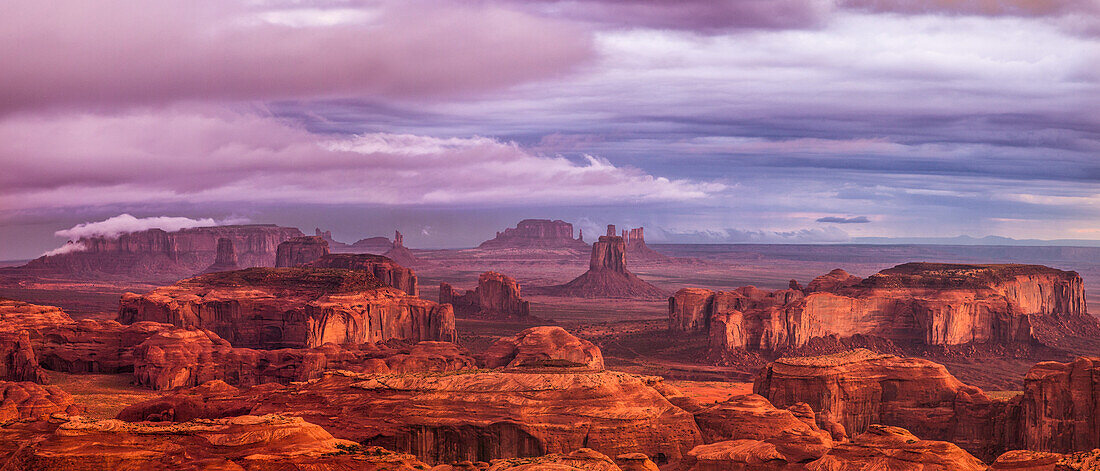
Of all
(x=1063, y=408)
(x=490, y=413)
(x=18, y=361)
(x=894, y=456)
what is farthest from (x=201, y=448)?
(x=18, y=361)

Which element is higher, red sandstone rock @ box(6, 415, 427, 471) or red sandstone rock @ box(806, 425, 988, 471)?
red sandstone rock @ box(6, 415, 427, 471)

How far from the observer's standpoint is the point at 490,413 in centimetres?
5553

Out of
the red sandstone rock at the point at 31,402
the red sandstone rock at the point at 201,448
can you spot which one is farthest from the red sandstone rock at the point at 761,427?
the red sandstone rock at the point at 31,402

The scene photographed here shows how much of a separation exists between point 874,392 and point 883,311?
245ft

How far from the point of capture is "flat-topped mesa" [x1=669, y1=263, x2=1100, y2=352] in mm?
137125

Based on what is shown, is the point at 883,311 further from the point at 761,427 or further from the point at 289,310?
the point at 761,427

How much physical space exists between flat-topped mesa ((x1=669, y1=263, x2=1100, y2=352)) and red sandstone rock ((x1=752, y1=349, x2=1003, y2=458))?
5902 centimetres

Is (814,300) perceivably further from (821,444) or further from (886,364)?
(821,444)

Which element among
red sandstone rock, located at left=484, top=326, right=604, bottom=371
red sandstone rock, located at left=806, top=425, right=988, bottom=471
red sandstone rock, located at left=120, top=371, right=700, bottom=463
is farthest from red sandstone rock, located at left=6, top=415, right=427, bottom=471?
red sandstone rock, located at left=484, top=326, right=604, bottom=371

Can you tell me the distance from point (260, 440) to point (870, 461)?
28955 mm

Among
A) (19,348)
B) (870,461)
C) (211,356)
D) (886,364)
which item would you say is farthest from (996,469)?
(19,348)

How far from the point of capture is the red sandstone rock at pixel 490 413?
54.0 metres

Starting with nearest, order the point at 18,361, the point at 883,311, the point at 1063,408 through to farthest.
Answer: the point at 1063,408 → the point at 18,361 → the point at 883,311

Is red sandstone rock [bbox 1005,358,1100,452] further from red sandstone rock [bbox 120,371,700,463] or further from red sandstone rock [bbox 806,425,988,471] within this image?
red sandstone rock [bbox 120,371,700,463]
